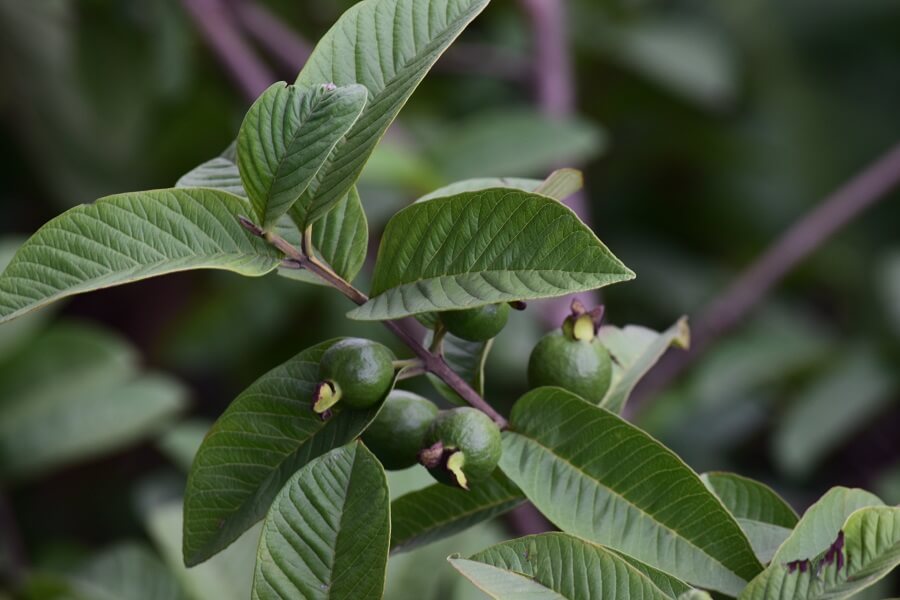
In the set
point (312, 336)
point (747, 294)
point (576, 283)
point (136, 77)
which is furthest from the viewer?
point (312, 336)

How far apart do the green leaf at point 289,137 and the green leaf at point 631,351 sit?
250mm

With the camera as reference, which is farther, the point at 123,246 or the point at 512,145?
the point at 512,145

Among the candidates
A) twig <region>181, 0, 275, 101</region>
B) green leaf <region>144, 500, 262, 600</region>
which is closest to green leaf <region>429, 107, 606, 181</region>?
twig <region>181, 0, 275, 101</region>

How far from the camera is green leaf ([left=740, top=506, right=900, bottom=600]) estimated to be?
0.51 m

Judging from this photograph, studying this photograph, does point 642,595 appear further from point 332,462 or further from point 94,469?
point 94,469

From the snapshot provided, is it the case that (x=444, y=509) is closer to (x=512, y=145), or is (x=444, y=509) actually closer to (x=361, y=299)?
(x=361, y=299)

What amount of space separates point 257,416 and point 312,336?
1589 mm

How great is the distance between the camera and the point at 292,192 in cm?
52

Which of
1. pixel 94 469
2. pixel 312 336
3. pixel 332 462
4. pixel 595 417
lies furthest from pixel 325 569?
pixel 94 469

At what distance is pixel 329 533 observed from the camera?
0.53 m

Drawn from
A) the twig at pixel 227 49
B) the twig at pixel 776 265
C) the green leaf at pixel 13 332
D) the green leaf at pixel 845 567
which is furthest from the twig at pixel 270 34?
the green leaf at pixel 845 567

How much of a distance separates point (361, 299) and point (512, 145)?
120 centimetres

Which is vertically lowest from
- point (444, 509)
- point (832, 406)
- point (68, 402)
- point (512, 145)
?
point (68, 402)

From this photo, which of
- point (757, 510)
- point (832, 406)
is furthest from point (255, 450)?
point (832, 406)
